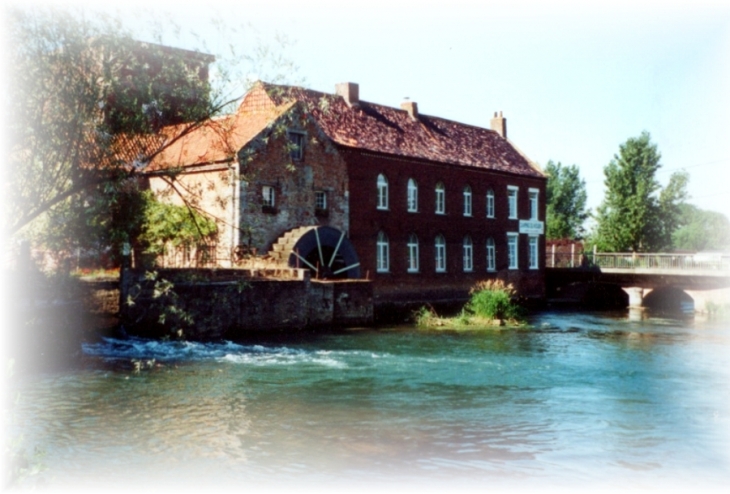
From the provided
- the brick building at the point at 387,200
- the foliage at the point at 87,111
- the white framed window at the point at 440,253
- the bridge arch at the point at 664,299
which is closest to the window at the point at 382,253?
the brick building at the point at 387,200

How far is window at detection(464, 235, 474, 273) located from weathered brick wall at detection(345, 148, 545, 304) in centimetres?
23

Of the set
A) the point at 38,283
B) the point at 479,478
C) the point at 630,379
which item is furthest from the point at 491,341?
the point at 479,478

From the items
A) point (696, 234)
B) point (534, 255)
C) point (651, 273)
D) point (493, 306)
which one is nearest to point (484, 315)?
point (493, 306)

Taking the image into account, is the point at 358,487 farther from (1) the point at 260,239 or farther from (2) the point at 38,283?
(1) the point at 260,239

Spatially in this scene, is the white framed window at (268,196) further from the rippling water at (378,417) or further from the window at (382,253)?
the rippling water at (378,417)

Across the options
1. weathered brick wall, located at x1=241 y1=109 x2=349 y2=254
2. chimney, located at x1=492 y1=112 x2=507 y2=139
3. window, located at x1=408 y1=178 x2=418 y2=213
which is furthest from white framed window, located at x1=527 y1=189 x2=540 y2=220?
weathered brick wall, located at x1=241 y1=109 x2=349 y2=254

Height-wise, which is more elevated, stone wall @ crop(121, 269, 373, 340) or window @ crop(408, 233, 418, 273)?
window @ crop(408, 233, 418, 273)

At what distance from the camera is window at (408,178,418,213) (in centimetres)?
2992

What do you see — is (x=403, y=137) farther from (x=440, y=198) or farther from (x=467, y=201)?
(x=467, y=201)

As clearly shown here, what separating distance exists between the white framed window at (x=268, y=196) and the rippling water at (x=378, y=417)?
6.49 meters

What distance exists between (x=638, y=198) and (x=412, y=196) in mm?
16772

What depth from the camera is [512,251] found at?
3562cm

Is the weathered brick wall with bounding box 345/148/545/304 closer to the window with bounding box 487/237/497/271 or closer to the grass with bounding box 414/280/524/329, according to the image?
the window with bounding box 487/237/497/271

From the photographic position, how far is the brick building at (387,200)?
23.8 m
